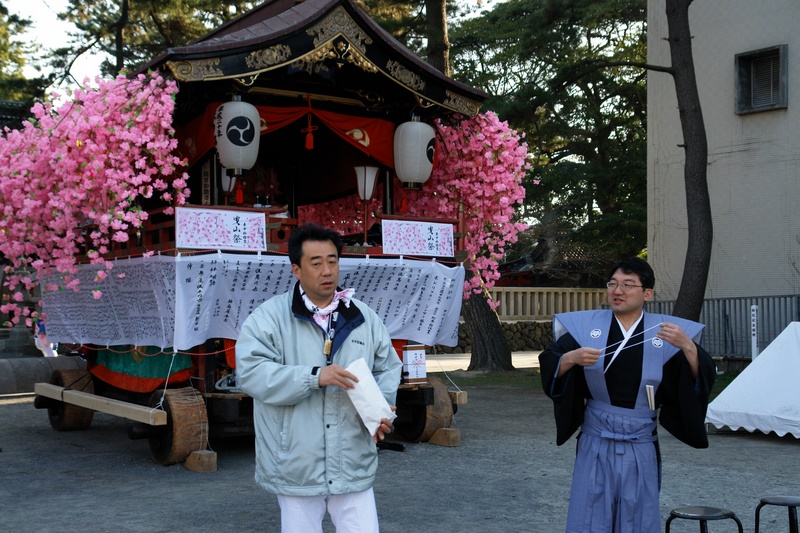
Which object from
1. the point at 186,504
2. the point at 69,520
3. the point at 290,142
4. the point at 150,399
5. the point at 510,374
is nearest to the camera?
the point at 69,520

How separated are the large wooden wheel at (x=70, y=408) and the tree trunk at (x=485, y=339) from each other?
8.46m

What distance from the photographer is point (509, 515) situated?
595 centimetres

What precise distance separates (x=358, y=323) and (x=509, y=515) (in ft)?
9.58

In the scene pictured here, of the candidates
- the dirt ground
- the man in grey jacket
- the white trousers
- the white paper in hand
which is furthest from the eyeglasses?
the dirt ground

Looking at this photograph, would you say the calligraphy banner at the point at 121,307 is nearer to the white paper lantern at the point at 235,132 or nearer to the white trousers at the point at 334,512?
the white paper lantern at the point at 235,132

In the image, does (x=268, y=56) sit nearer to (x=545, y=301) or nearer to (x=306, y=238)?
(x=306, y=238)

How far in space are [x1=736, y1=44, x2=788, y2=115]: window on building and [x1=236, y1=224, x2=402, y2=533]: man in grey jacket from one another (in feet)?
46.2

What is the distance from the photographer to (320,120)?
8.91 m

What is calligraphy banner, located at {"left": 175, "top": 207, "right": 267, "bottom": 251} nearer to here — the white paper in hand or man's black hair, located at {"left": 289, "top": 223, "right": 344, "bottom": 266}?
man's black hair, located at {"left": 289, "top": 223, "right": 344, "bottom": 266}

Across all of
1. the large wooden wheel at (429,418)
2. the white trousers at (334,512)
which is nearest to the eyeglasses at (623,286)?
the white trousers at (334,512)

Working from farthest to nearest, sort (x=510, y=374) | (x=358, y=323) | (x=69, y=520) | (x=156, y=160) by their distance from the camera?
(x=510, y=374)
(x=156, y=160)
(x=69, y=520)
(x=358, y=323)

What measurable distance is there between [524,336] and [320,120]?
52.1 feet

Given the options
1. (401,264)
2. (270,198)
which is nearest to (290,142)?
(270,198)

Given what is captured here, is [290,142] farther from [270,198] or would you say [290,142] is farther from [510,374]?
[510,374]
